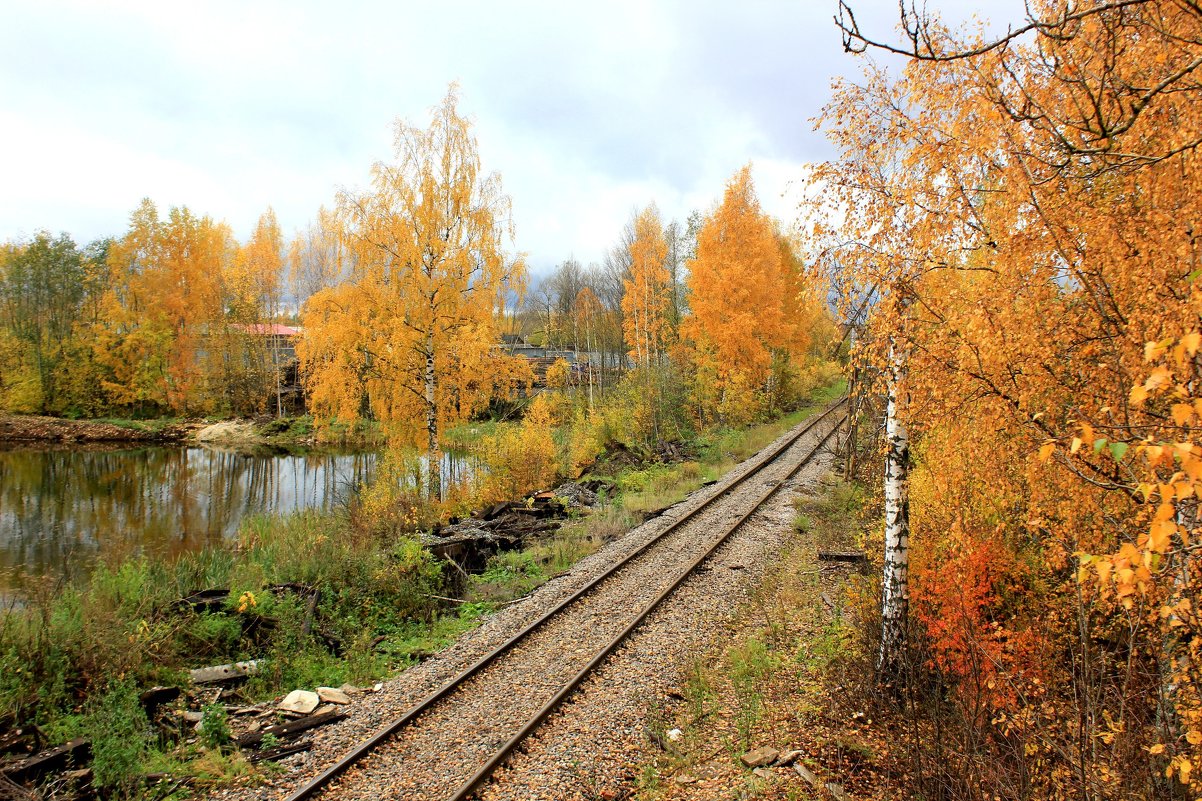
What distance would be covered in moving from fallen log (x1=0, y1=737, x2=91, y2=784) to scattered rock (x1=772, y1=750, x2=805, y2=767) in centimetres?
674

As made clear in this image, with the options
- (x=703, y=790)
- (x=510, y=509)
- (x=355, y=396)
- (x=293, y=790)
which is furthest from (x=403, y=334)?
(x=703, y=790)

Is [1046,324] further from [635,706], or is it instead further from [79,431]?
[79,431]

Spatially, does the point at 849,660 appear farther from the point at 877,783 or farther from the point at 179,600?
the point at 179,600

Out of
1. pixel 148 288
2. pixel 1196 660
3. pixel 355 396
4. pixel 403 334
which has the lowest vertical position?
pixel 1196 660

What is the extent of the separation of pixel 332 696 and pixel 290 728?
749mm

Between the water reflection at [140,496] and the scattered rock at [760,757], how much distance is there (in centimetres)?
1285

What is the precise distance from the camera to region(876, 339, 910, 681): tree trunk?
6.93 metres

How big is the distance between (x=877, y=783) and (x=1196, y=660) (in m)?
2.98

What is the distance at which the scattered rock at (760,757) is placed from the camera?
6.12 metres

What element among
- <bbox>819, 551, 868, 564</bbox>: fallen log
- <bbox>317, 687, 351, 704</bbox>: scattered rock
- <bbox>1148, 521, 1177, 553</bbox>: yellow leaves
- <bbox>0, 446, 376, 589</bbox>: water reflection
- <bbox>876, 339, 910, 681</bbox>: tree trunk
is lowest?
<bbox>0, 446, 376, 589</bbox>: water reflection

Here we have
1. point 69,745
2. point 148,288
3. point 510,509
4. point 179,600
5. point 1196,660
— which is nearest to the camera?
point 1196,660

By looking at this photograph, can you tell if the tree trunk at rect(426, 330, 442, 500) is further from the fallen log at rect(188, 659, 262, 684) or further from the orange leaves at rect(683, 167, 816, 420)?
the orange leaves at rect(683, 167, 816, 420)

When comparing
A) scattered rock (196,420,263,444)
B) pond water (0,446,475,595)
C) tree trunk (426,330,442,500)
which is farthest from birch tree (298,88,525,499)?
scattered rock (196,420,263,444)

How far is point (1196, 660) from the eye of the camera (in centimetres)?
368
